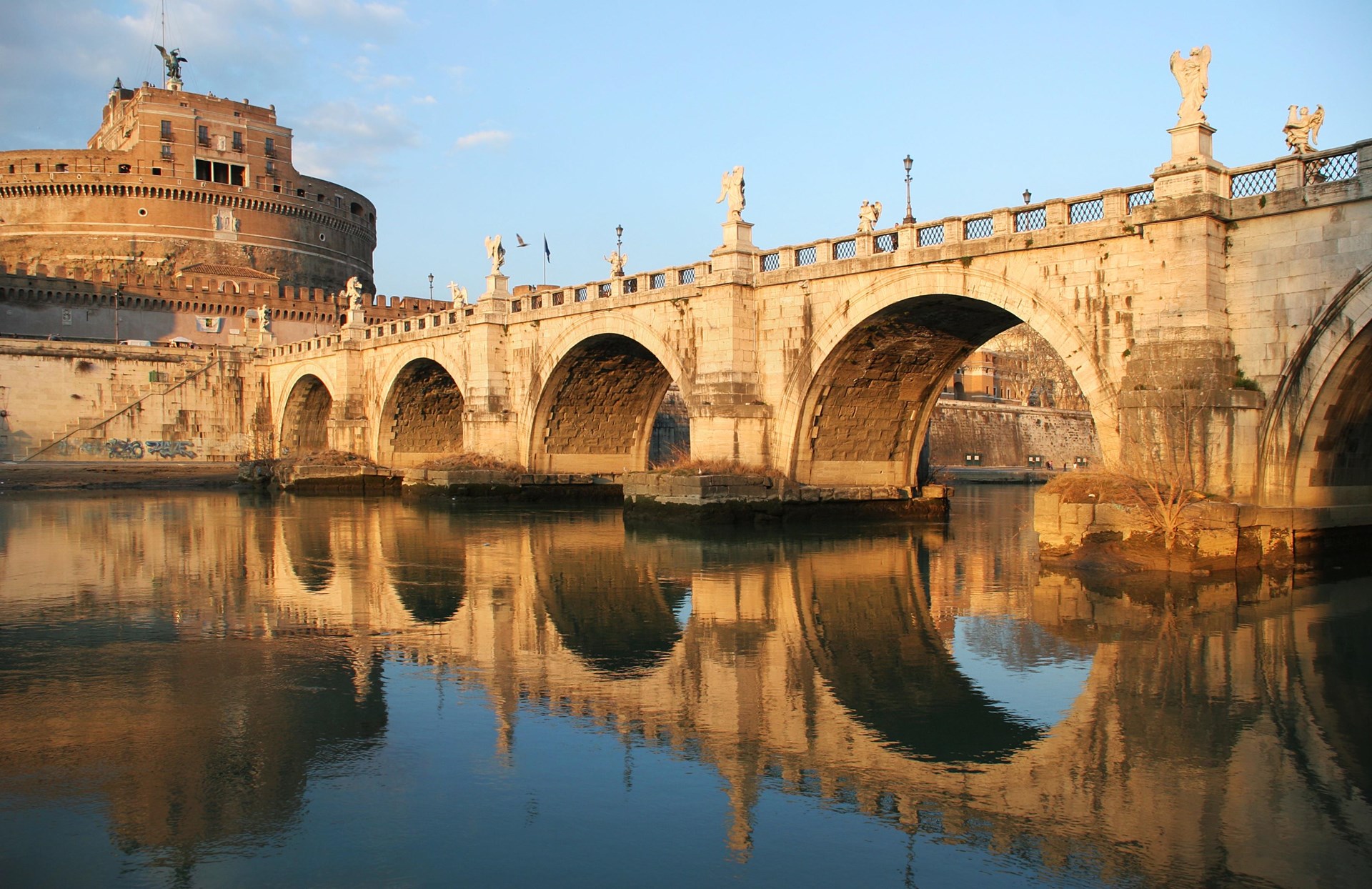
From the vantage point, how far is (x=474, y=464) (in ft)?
111

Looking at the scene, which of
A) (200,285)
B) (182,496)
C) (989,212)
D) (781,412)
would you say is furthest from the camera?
(200,285)

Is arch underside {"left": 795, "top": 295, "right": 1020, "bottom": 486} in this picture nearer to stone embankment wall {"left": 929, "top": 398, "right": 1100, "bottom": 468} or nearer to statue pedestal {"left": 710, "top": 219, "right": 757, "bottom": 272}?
statue pedestal {"left": 710, "top": 219, "right": 757, "bottom": 272}

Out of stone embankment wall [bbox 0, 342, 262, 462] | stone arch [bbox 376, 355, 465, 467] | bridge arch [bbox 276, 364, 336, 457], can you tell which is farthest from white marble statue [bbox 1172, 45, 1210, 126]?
stone embankment wall [bbox 0, 342, 262, 462]

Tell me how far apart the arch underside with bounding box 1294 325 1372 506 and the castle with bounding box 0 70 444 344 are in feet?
170

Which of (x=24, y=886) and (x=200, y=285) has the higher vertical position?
(x=200, y=285)

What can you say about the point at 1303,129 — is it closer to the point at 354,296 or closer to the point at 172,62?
the point at 354,296

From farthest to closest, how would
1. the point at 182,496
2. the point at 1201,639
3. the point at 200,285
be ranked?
the point at 200,285 → the point at 182,496 → the point at 1201,639

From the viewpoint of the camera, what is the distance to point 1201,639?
11102 millimetres

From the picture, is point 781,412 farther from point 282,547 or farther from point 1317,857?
point 1317,857

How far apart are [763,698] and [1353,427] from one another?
12.6 m

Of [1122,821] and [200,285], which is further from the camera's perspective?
[200,285]

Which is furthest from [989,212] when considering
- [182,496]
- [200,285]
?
[200,285]

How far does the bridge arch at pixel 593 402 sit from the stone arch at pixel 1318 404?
1729cm

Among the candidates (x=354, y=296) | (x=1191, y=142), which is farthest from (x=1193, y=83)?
(x=354, y=296)
